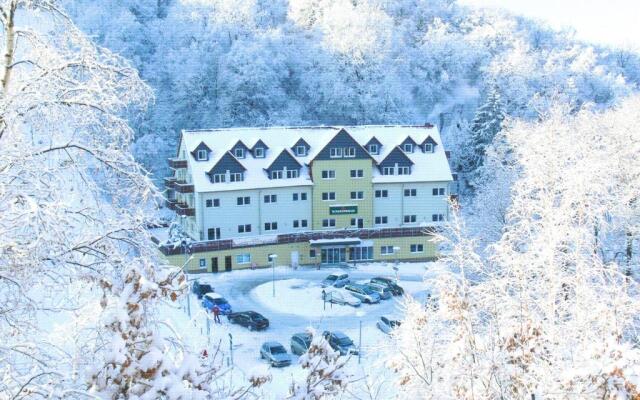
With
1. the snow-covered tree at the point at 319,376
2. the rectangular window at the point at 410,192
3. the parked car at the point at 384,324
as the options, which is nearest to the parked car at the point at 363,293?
the parked car at the point at 384,324

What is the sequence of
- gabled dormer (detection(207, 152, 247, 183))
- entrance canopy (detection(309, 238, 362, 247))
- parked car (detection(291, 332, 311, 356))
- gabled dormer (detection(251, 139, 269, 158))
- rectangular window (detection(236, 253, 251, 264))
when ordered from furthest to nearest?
1. gabled dormer (detection(251, 139, 269, 158))
2. entrance canopy (detection(309, 238, 362, 247))
3. gabled dormer (detection(207, 152, 247, 183))
4. rectangular window (detection(236, 253, 251, 264))
5. parked car (detection(291, 332, 311, 356))

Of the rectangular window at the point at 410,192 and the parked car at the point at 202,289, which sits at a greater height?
the rectangular window at the point at 410,192

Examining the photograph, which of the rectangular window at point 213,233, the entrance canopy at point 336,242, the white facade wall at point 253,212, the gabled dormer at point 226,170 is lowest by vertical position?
the entrance canopy at point 336,242

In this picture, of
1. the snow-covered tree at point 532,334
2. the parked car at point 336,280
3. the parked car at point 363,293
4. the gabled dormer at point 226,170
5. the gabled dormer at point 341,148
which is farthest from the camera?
the gabled dormer at point 341,148

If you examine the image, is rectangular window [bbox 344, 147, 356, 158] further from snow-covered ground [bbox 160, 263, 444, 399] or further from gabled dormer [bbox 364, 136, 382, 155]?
snow-covered ground [bbox 160, 263, 444, 399]

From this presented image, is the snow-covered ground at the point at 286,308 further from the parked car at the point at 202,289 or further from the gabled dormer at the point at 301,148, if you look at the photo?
the gabled dormer at the point at 301,148

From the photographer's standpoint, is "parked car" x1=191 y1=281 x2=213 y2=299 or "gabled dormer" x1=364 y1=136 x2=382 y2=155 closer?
"parked car" x1=191 y1=281 x2=213 y2=299

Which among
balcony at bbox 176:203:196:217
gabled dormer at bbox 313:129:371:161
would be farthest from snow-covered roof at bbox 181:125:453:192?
balcony at bbox 176:203:196:217
